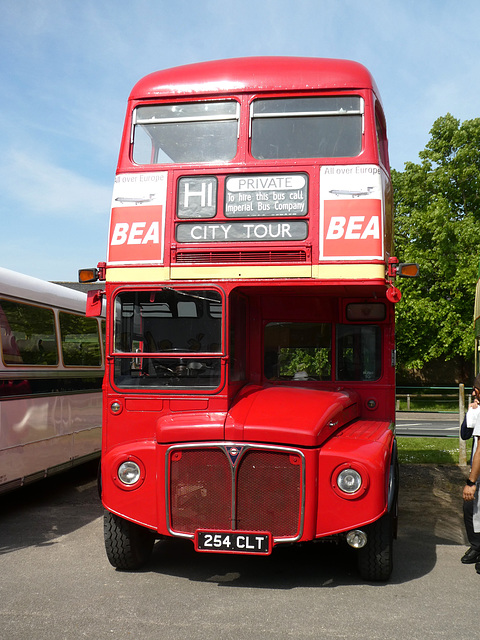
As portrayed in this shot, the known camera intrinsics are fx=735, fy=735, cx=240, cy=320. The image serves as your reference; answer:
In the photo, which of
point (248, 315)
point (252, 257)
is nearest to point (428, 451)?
point (248, 315)

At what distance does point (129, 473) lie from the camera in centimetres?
581

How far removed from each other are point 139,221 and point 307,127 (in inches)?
69.2

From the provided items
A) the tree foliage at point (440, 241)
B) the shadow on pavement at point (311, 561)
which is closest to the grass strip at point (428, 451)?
the shadow on pavement at point (311, 561)

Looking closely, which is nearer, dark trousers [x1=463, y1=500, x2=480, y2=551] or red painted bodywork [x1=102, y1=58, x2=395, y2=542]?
red painted bodywork [x1=102, y1=58, x2=395, y2=542]

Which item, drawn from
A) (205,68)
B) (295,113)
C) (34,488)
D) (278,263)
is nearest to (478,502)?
(278,263)

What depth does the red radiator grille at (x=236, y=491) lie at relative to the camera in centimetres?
553

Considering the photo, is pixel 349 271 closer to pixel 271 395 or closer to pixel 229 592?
pixel 271 395

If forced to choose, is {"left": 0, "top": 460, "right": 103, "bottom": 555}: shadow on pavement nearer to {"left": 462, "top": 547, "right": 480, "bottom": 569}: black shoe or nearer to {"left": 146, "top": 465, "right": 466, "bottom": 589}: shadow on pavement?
{"left": 146, "top": 465, "right": 466, "bottom": 589}: shadow on pavement

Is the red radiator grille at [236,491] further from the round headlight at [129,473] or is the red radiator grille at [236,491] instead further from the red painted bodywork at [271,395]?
the round headlight at [129,473]

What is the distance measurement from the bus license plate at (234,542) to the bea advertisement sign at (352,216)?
2438 millimetres

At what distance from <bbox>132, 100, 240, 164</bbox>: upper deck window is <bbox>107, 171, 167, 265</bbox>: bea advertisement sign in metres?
0.27

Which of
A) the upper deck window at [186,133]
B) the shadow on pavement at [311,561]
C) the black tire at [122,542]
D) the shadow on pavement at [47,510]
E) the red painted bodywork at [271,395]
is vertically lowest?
the shadow on pavement at [47,510]

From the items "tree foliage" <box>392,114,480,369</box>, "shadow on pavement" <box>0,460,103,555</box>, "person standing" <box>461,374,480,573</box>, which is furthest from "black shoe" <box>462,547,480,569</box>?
"tree foliage" <box>392,114,480,369</box>

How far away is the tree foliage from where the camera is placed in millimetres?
27109
